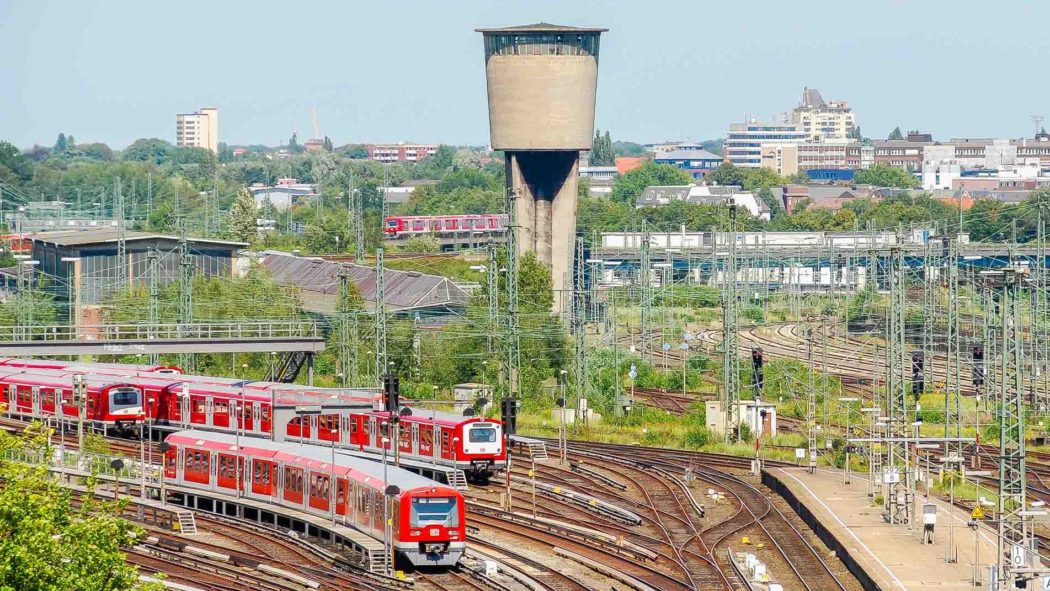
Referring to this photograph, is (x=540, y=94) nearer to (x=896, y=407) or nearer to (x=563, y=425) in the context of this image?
(x=563, y=425)

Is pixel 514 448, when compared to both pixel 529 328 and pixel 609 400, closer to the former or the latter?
pixel 609 400

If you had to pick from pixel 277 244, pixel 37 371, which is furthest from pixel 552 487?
pixel 277 244

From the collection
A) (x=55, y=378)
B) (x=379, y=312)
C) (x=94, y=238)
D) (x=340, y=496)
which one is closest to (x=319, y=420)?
(x=340, y=496)

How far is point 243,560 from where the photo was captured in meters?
36.6

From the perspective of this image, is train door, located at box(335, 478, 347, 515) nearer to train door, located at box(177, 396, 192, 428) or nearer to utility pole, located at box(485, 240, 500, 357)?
train door, located at box(177, 396, 192, 428)

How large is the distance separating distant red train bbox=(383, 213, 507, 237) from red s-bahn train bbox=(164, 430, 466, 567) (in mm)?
128122

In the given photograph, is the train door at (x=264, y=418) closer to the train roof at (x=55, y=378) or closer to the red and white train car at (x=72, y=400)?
the red and white train car at (x=72, y=400)

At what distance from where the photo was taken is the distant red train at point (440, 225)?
175 m

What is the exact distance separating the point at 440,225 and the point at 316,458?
13625 cm

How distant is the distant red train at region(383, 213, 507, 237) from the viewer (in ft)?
575

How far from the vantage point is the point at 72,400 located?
57.3 metres

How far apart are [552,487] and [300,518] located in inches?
373

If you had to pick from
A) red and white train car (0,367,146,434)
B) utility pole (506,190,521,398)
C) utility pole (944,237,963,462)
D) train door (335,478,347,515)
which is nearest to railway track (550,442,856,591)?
utility pole (506,190,521,398)

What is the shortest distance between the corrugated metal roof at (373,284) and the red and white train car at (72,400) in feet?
121
